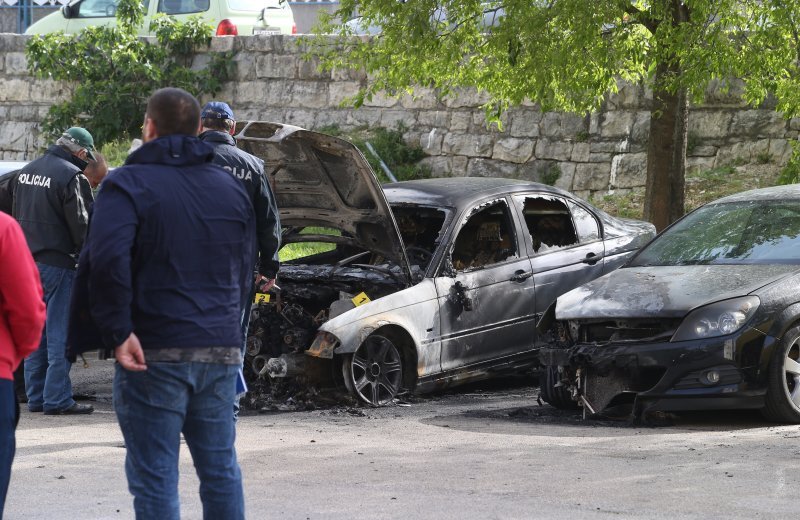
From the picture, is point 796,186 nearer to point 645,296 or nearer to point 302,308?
point 645,296

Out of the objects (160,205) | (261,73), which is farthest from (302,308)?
(261,73)

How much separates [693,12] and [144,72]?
11.1 metres

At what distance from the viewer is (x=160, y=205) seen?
13.6ft

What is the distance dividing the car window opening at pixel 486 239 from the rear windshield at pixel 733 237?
3.66 ft

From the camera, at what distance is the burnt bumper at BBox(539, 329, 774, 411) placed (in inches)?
297

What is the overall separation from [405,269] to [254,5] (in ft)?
45.3

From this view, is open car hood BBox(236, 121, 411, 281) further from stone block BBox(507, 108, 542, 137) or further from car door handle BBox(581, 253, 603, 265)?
stone block BBox(507, 108, 542, 137)

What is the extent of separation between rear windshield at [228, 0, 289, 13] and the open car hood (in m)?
12.8

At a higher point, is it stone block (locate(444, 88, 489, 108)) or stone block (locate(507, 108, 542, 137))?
stone block (locate(444, 88, 489, 108))

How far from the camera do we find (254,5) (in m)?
21.8

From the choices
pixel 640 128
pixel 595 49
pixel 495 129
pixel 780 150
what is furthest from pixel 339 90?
pixel 595 49

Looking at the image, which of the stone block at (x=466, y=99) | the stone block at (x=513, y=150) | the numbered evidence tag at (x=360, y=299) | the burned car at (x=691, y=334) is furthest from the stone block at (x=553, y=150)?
the numbered evidence tag at (x=360, y=299)

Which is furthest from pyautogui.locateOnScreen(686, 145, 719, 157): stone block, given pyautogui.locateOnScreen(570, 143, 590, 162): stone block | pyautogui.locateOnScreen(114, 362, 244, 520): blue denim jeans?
pyautogui.locateOnScreen(114, 362, 244, 520): blue denim jeans

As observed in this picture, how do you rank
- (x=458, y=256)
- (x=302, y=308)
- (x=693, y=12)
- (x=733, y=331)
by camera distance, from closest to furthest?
(x=733, y=331), (x=302, y=308), (x=458, y=256), (x=693, y=12)
